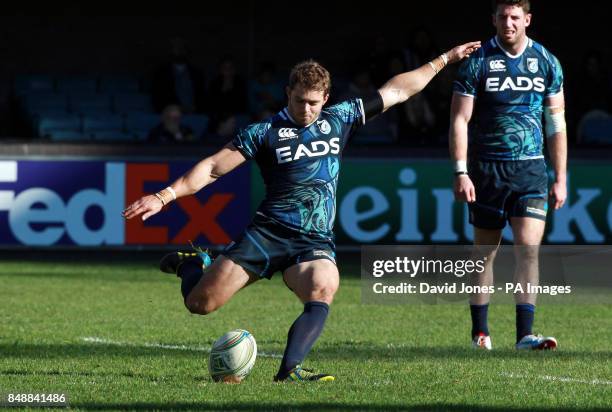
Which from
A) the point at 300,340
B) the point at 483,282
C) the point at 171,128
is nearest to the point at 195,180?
the point at 300,340

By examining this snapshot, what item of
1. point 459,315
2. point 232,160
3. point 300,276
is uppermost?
point 232,160

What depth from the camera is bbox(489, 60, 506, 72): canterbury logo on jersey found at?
31.5 ft

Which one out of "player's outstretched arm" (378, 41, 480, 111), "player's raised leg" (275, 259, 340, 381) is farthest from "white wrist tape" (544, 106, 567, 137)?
"player's raised leg" (275, 259, 340, 381)

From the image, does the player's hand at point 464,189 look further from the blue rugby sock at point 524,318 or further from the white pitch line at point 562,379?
the white pitch line at point 562,379

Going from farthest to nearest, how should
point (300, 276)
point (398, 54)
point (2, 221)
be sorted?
1. point (398, 54)
2. point (2, 221)
3. point (300, 276)

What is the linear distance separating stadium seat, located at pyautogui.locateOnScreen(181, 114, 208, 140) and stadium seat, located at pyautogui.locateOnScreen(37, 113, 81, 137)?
5.10ft

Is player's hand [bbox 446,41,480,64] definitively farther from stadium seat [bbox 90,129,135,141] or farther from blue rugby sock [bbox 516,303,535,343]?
stadium seat [bbox 90,129,135,141]

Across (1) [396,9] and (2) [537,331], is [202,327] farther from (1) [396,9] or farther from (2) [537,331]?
(1) [396,9]

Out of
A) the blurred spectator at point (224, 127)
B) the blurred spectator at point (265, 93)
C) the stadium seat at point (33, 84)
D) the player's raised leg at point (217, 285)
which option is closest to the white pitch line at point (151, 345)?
the player's raised leg at point (217, 285)

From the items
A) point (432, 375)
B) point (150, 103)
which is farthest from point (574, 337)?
point (150, 103)

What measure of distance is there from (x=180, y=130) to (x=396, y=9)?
243 inches

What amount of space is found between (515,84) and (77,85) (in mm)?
13592

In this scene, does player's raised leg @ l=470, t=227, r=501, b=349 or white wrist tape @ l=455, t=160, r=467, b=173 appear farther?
player's raised leg @ l=470, t=227, r=501, b=349

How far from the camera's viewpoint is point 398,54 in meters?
20.9
